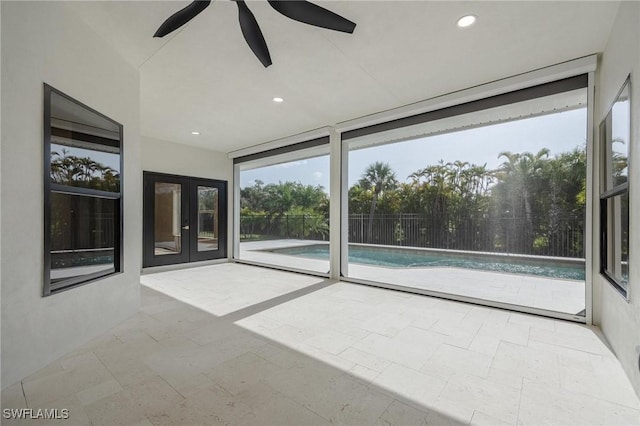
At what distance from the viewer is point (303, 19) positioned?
2.07m

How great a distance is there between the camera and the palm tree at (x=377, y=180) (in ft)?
43.1

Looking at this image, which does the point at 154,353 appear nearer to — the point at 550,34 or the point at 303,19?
the point at 303,19

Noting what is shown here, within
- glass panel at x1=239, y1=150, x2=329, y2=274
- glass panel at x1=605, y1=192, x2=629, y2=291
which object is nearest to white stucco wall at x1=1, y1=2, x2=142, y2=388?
glass panel at x1=605, y1=192, x2=629, y2=291

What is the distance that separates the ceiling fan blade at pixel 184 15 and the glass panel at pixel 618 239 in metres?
3.53

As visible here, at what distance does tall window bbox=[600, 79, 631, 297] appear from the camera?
7.39 feet

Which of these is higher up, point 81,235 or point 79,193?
point 79,193

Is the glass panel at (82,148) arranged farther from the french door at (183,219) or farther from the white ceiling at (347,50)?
the french door at (183,219)

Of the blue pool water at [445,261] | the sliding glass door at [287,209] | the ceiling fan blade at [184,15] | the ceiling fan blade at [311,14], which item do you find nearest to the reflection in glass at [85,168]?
the ceiling fan blade at [184,15]

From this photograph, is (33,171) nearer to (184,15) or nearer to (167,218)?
(184,15)

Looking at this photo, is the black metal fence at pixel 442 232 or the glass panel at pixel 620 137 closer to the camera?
the glass panel at pixel 620 137

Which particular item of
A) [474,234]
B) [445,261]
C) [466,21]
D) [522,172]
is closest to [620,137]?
[466,21]

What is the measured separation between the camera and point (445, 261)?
31.3 ft

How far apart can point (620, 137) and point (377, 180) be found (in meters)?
11.4
